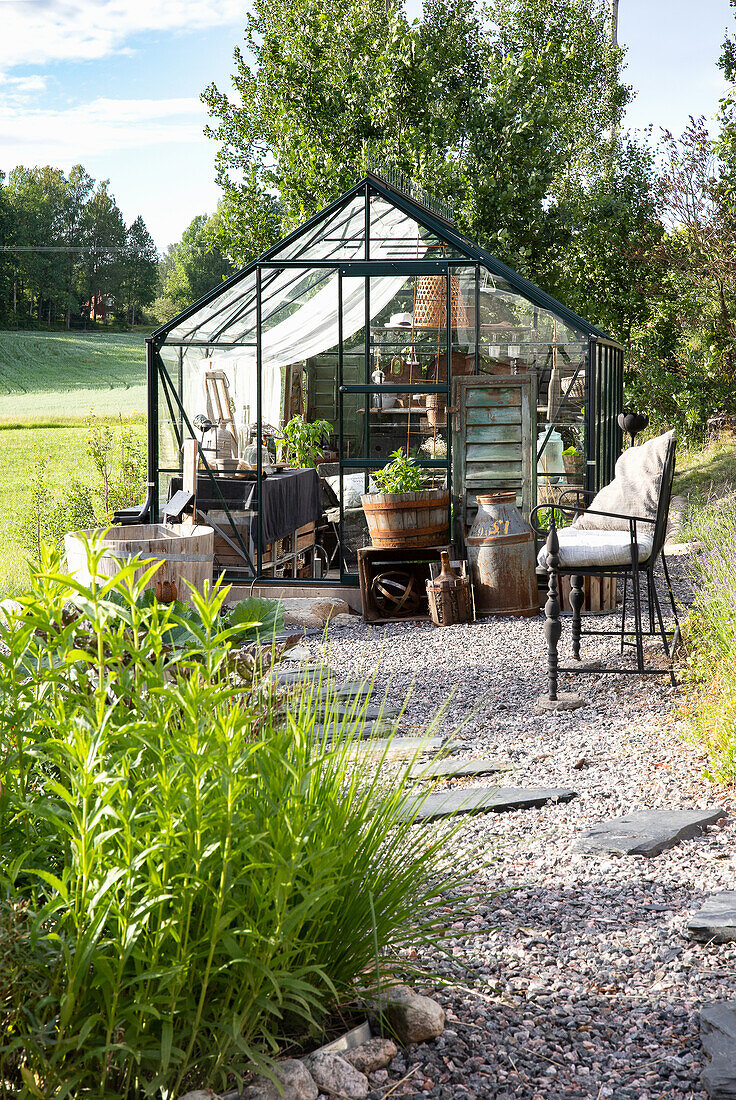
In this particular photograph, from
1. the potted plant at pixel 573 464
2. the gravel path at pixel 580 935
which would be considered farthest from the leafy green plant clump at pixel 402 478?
the gravel path at pixel 580 935

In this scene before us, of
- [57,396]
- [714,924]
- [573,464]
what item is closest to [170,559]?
[714,924]

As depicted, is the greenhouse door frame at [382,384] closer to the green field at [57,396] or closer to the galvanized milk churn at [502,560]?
the galvanized milk churn at [502,560]

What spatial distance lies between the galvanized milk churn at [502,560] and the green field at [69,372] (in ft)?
84.2

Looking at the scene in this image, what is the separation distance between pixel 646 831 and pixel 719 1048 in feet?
3.98

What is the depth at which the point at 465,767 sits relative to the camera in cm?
380

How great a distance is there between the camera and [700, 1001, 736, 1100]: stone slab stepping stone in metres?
1.78

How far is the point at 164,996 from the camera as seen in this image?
1487 mm

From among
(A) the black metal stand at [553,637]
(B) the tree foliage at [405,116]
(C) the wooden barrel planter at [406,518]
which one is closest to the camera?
(A) the black metal stand at [553,637]

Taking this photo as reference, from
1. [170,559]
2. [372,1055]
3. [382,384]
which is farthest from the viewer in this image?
[382,384]

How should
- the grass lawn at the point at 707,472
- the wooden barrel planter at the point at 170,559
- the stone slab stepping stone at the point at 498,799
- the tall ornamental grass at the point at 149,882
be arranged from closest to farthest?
1. the tall ornamental grass at the point at 149,882
2. the stone slab stepping stone at the point at 498,799
3. the wooden barrel planter at the point at 170,559
4. the grass lawn at the point at 707,472

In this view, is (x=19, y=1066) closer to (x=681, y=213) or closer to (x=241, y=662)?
(x=241, y=662)

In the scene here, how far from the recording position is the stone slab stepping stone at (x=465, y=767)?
12.3ft

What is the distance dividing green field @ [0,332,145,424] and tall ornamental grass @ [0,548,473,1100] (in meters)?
30.4

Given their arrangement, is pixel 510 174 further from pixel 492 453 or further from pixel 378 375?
pixel 492 453
